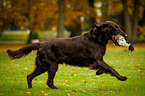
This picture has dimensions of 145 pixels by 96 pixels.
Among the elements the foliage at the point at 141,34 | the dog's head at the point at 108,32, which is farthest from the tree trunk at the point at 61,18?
the foliage at the point at 141,34

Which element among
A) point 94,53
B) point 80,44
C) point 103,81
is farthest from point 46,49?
point 103,81

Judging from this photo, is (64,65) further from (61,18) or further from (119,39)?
(61,18)

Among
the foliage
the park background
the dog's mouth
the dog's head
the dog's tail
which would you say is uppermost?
the dog's head

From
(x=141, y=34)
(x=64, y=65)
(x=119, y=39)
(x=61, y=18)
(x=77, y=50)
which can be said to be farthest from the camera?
(x=141, y=34)

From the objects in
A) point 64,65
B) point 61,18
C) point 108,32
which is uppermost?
point 108,32

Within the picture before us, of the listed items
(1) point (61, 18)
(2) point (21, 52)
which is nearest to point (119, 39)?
(2) point (21, 52)

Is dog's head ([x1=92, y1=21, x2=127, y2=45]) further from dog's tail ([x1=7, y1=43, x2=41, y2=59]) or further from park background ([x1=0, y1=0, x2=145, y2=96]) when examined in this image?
dog's tail ([x1=7, y1=43, x2=41, y2=59])

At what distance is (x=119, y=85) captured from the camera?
621cm

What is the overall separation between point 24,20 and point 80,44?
20.8m

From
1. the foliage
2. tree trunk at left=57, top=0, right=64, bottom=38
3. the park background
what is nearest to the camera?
the park background

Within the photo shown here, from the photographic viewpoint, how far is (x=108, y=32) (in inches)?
212

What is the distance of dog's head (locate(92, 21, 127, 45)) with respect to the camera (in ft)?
17.5

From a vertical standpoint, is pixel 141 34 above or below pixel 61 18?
below

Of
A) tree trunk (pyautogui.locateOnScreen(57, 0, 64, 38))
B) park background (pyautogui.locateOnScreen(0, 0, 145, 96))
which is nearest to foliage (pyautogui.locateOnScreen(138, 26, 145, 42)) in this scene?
park background (pyautogui.locateOnScreen(0, 0, 145, 96))
